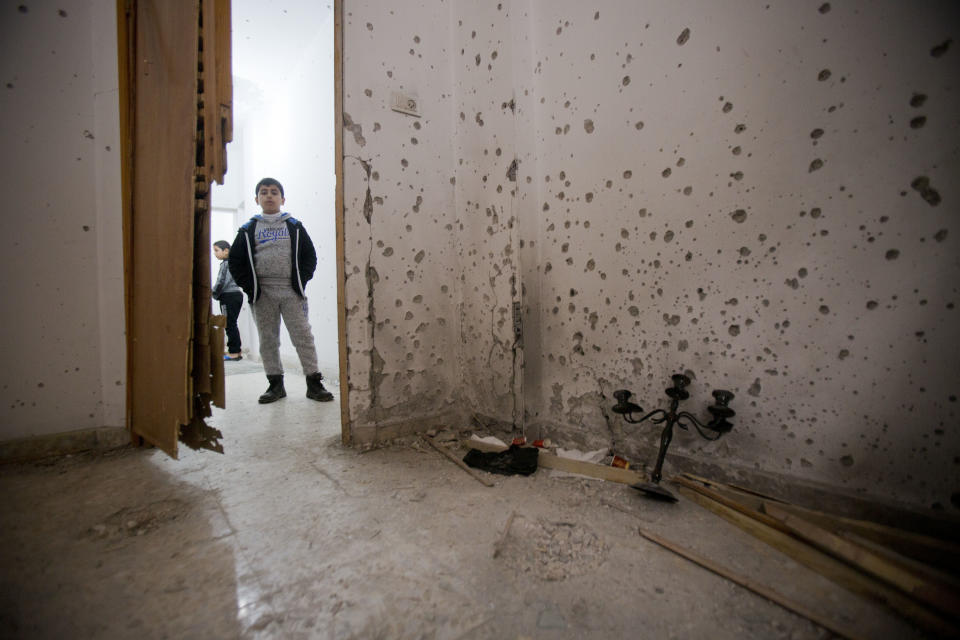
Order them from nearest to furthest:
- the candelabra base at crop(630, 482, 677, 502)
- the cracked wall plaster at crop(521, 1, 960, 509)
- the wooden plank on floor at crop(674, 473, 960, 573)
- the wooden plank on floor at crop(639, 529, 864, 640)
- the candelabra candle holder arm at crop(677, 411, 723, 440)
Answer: the wooden plank on floor at crop(639, 529, 864, 640) < the wooden plank on floor at crop(674, 473, 960, 573) < the cracked wall plaster at crop(521, 1, 960, 509) < the candelabra base at crop(630, 482, 677, 502) < the candelabra candle holder arm at crop(677, 411, 723, 440)

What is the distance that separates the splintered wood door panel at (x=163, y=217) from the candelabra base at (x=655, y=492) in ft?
5.63

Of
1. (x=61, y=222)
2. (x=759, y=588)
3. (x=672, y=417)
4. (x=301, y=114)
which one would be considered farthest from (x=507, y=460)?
(x=301, y=114)

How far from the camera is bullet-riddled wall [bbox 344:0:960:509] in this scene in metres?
1.13

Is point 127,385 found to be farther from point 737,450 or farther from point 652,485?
point 737,450

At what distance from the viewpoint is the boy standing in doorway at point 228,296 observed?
4.93 metres

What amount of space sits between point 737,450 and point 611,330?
62 centimetres

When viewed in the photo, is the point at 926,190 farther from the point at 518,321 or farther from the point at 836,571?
the point at 518,321

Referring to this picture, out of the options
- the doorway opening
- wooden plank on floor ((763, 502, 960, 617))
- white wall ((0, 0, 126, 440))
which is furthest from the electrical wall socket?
wooden plank on floor ((763, 502, 960, 617))

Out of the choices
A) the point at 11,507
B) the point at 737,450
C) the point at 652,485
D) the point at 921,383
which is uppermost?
the point at 921,383

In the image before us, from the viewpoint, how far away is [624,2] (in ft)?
5.28

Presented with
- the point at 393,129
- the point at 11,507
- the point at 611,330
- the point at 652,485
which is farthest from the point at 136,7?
the point at 652,485

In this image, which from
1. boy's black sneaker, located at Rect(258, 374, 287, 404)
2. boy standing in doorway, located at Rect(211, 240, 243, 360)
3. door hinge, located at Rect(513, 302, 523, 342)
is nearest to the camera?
door hinge, located at Rect(513, 302, 523, 342)

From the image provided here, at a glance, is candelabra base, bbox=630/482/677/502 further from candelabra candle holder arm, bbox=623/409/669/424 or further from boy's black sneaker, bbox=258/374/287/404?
boy's black sneaker, bbox=258/374/287/404

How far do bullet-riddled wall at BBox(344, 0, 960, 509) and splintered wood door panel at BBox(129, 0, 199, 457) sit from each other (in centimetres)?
67
